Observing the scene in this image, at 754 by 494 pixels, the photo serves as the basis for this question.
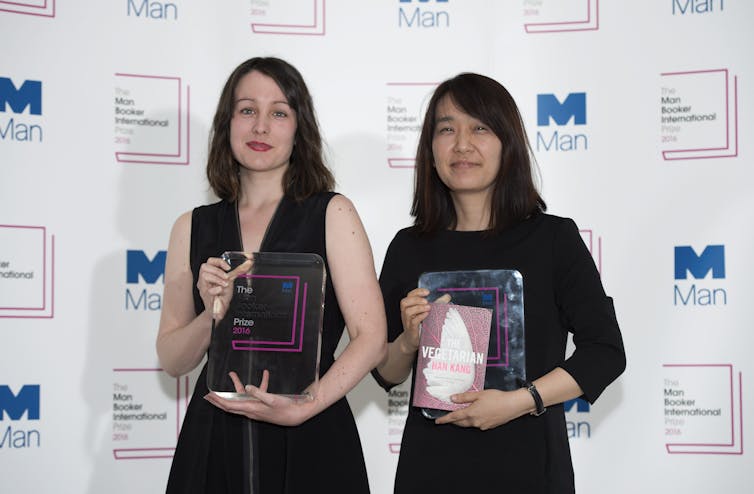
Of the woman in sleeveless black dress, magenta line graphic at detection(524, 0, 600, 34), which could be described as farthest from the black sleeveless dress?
magenta line graphic at detection(524, 0, 600, 34)

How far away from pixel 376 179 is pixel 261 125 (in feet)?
3.90

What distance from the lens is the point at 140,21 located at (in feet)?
9.55

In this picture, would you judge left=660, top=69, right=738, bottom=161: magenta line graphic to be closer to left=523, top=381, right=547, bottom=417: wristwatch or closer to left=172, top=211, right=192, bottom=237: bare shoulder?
left=523, top=381, right=547, bottom=417: wristwatch

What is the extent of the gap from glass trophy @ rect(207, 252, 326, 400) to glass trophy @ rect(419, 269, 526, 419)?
312mm

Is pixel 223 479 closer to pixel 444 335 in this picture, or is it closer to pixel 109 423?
pixel 444 335

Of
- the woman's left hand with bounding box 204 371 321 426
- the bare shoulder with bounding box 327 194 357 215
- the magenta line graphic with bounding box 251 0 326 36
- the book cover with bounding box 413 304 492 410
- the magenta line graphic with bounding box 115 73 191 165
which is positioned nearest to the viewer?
the woman's left hand with bounding box 204 371 321 426

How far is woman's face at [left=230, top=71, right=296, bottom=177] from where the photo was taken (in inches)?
72.3

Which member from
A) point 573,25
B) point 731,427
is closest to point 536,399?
point 731,427

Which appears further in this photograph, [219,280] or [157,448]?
[157,448]

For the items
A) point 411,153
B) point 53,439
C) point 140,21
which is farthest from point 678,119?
point 53,439

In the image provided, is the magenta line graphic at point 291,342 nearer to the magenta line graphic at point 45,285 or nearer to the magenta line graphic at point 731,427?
the magenta line graphic at point 45,285

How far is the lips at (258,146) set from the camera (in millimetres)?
1838

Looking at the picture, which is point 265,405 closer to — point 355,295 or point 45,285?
point 355,295

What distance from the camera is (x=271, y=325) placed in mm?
1644
